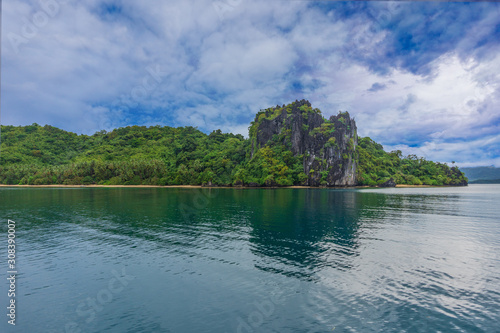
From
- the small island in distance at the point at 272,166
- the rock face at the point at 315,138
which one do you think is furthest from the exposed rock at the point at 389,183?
the rock face at the point at 315,138

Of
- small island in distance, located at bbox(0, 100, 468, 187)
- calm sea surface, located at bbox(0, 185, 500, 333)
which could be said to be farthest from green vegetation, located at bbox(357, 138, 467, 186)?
calm sea surface, located at bbox(0, 185, 500, 333)

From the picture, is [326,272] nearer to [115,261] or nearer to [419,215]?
[115,261]

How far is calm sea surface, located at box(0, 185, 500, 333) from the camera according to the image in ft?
40.1

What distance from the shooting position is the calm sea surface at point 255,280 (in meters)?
12.2

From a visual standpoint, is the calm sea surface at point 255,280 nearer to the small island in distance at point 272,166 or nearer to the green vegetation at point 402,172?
the small island in distance at point 272,166

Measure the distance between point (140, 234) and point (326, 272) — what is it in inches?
868

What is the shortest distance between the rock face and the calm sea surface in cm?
12187

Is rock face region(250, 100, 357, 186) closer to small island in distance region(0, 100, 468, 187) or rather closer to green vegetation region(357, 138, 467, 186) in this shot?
small island in distance region(0, 100, 468, 187)

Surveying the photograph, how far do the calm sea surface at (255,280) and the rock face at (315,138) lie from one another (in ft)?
400

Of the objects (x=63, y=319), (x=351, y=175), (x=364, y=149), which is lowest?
(x=63, y=319)

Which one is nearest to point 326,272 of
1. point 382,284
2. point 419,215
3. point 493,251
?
point 382,284

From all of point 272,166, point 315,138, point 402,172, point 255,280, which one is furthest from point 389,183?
point 255,280

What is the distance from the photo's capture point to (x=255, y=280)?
16.7m

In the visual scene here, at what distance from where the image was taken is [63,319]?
12328 mm
